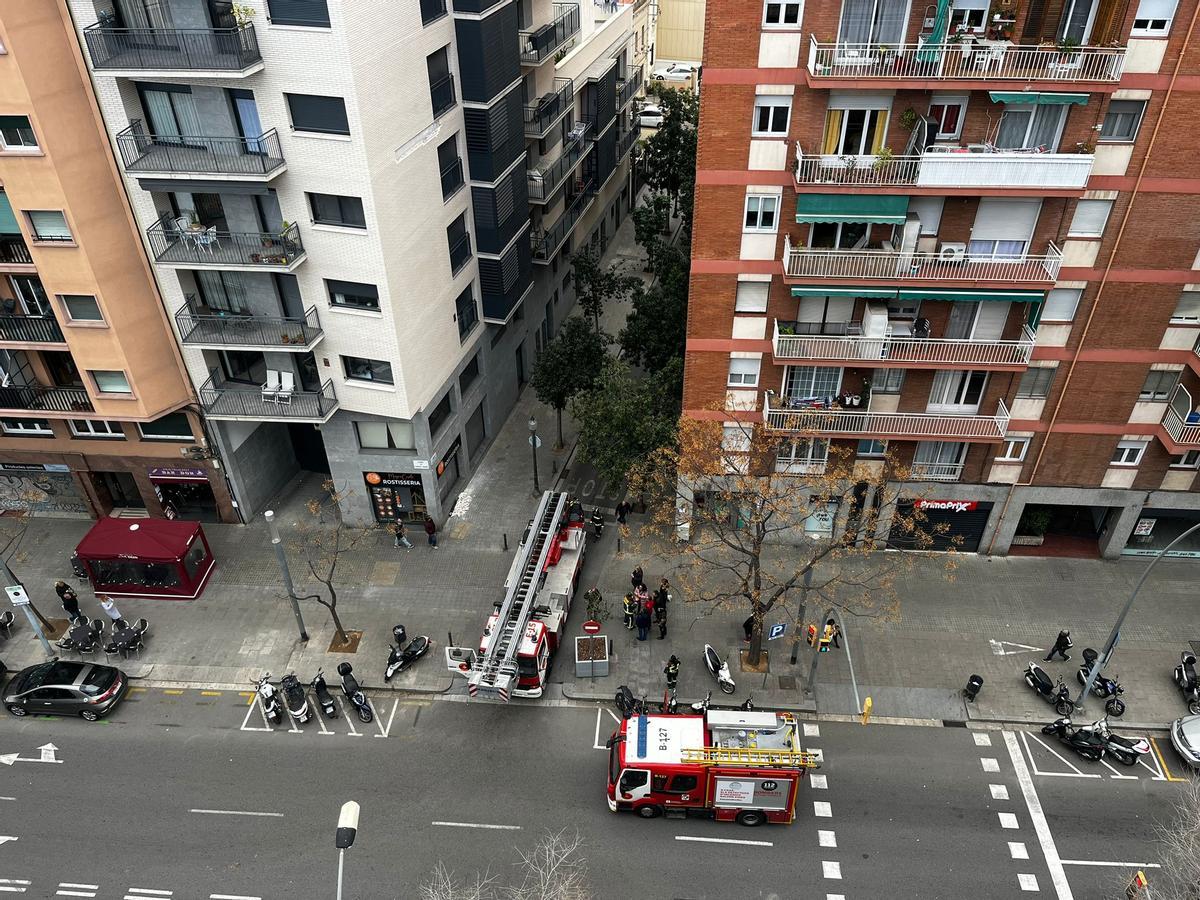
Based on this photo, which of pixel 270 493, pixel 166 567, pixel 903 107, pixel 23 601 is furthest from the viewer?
pixel 270 493

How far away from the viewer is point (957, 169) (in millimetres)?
27016

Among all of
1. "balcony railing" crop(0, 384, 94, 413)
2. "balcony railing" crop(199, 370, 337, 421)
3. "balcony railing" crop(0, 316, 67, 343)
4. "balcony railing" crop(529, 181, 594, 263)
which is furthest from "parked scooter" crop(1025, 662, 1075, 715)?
"balcony railing" crop(0, 316, 67, 343)

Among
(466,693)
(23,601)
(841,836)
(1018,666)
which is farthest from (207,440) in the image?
(1018,666)

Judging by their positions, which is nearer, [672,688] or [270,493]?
[672,688]

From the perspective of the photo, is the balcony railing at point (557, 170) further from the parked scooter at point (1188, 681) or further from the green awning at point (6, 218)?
the parked scooter at point (1188, 681)

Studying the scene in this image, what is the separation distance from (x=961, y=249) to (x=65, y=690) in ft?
117

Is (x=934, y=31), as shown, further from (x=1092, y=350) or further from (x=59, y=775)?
(x=59, y=775)

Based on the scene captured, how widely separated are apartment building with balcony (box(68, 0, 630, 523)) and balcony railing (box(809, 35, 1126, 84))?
601 inches

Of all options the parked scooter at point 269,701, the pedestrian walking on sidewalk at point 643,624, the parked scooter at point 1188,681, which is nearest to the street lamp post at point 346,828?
the parked scooter at point 269,701

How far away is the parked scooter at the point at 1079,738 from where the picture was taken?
94.4 feet

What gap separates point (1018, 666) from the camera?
106 feet

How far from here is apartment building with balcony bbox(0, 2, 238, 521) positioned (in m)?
28.6

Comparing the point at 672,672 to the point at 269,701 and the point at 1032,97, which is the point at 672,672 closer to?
the point at 269,701

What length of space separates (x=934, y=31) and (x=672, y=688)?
929 inches
